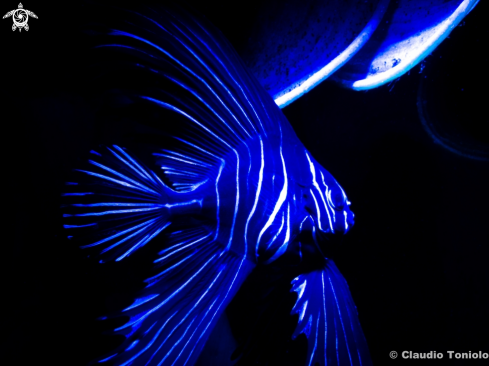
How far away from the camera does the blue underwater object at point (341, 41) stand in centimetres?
106

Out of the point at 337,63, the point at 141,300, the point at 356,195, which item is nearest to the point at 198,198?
the point at 141,300

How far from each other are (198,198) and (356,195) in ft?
2.42

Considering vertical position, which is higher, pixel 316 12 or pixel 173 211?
pixel 316 12

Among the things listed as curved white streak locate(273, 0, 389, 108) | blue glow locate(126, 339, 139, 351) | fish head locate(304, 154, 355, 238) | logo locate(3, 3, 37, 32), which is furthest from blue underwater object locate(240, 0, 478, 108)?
blue glow locate(126, 339, 139, 351)

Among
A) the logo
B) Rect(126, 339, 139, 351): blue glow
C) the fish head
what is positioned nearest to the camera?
Rect(126, 339, 139, 351): blue glow

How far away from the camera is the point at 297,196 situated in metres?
0.92

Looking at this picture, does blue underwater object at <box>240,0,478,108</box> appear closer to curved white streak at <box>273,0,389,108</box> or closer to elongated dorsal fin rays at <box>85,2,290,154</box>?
curved white streak at <box>273,0,389,108</box>

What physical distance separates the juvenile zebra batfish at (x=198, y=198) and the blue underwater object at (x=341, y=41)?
37cm

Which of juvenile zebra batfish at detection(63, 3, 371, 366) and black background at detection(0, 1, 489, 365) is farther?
black background at detection(0, 1, 489, 365)

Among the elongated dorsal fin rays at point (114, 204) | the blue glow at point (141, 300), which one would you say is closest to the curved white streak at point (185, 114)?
the elongated dorsal fin rays at point (114, 204)

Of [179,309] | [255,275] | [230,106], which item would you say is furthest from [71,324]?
[230,106]

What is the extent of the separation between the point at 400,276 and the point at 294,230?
641mm

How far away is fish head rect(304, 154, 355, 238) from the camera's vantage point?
3.01 feet

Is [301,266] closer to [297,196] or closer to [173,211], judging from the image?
[297,196]
